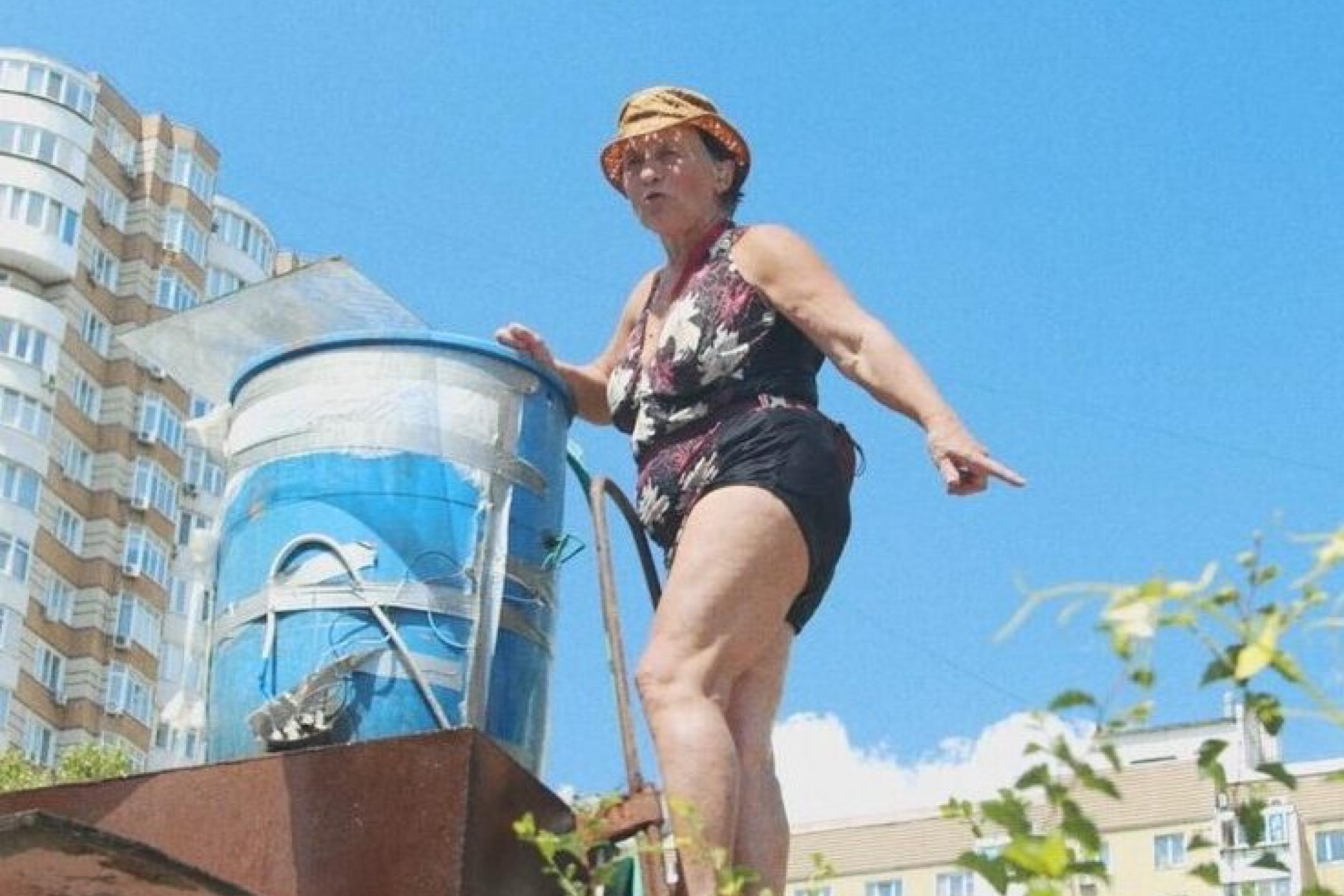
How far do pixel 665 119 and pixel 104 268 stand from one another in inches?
2434

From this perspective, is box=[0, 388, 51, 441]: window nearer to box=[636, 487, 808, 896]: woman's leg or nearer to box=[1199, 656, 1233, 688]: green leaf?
box=[636, 487, 808, 896]: woman's leg

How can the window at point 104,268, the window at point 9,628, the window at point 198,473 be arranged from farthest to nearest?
the window at point 198,473 < the window at point 104,268 < the window at point 9,628

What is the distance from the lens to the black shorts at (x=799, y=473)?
4559 millimetres

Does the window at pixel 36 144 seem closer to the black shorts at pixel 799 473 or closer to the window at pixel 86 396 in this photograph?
the window at pixel 86 396

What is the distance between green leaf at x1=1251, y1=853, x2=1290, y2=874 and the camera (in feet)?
7.61

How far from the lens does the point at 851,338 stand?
4.75 meters

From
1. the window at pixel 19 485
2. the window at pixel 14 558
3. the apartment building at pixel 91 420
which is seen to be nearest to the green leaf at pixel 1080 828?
the apartment building at pixel 91 420

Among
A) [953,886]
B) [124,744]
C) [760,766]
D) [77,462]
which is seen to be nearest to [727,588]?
[760,766]

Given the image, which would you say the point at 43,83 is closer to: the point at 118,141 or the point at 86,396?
the point at 118,141

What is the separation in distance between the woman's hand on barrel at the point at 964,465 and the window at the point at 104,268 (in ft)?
202

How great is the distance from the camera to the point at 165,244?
6625cm

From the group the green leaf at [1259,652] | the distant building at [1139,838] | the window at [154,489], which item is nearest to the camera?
the green leaf at [1259,652]

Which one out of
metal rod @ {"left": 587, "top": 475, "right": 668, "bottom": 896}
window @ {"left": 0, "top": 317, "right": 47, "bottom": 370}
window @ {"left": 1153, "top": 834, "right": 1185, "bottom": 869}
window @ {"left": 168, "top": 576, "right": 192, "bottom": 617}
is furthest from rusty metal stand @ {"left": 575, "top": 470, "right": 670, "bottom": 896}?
window @ {"left": 1153, "top": 834, "right": 1185, "bottom": 869}

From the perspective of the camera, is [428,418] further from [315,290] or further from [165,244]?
[165,244]
